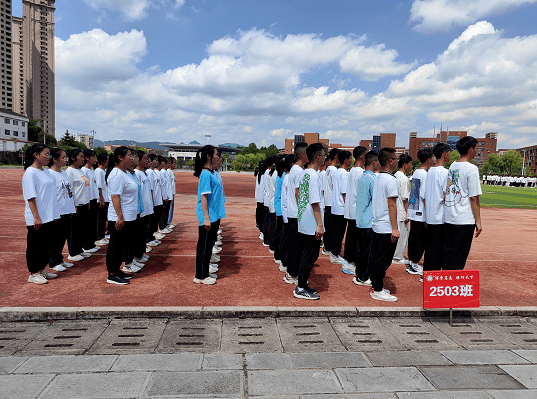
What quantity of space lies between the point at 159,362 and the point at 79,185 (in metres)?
4.82

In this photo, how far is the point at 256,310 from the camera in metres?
4.20

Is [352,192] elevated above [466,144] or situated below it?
below

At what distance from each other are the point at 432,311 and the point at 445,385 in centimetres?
171

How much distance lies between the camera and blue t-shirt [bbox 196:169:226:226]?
5.07m

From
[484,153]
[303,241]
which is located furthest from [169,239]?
[484,153]

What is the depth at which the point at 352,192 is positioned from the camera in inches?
243

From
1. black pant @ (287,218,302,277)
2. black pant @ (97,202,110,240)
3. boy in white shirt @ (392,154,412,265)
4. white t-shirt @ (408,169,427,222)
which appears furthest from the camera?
black pant @ (97,202,110,240)

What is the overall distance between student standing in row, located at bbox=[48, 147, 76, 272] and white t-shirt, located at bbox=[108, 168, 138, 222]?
97 centimetres

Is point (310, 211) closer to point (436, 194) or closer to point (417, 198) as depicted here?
point (436, 194)

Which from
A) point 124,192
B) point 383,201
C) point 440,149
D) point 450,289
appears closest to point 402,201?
point 440,149

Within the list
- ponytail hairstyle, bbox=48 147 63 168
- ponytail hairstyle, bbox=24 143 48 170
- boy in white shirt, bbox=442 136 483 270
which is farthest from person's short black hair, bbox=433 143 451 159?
ponytail hairstyle, bbox=48 147 63 168

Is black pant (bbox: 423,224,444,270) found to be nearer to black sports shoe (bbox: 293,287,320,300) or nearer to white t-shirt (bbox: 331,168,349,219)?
white t-shirt (bbox: 331,168,349,219)

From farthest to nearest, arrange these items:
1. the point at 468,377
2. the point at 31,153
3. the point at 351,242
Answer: the point at 351,242
the point at 31,153
the point at 468,377

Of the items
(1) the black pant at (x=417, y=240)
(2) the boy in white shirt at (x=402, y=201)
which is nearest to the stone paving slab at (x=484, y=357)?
(1) the black pant at (x=417, y=240)
